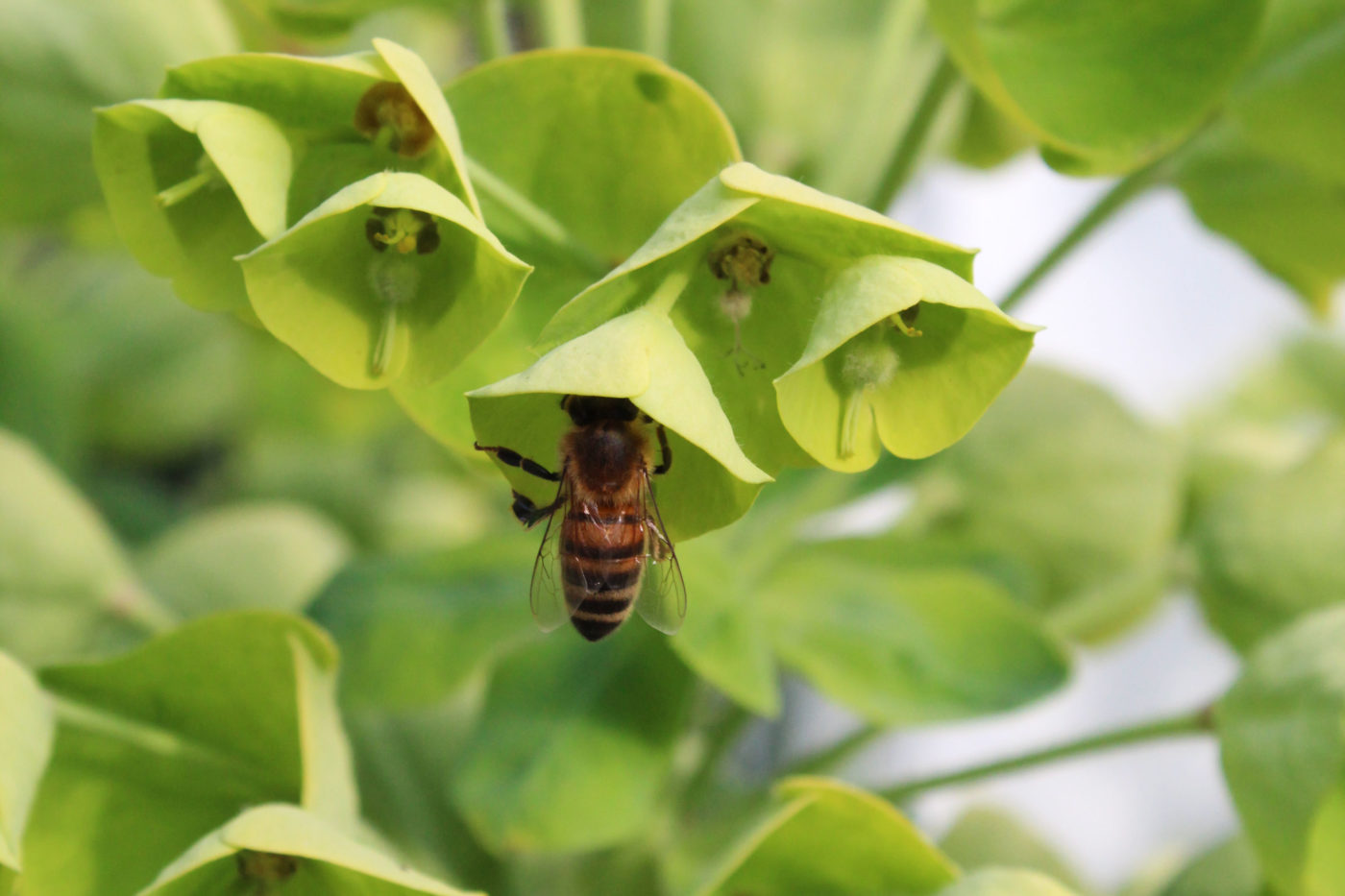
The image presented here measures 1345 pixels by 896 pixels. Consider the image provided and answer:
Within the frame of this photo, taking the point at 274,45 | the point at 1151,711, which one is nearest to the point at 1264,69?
the point at 274,45

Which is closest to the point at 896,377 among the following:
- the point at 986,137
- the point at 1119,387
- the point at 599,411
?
the point at 599,411

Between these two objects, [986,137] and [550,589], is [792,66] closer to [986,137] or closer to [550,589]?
[986,137]

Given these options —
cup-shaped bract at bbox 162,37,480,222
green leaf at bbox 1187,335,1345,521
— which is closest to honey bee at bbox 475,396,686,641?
cup-shaped bract at bbox 162,37,480,222

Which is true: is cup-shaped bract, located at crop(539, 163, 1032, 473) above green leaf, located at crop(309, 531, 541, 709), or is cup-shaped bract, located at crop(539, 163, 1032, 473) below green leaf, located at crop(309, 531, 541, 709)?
above

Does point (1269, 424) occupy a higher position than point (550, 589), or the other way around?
point (550, 589)

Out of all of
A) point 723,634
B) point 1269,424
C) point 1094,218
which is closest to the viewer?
point 723,634

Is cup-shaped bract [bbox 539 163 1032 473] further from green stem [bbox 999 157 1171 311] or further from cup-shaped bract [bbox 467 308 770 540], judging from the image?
green stem [bbox 999 157 1171 311]

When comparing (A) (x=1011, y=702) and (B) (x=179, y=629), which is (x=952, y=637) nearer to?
(A) (x=1011, y=702)

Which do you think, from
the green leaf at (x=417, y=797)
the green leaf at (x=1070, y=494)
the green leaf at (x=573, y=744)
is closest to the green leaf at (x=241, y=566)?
the green leaf at (x=417, y=797)
